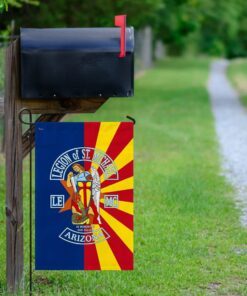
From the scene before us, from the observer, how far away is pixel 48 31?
18.5ft

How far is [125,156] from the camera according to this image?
5.68 meters

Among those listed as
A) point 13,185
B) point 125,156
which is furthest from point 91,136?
point 13,185

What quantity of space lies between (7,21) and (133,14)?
5.93 m

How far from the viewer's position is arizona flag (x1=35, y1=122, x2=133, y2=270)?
5.65 meters

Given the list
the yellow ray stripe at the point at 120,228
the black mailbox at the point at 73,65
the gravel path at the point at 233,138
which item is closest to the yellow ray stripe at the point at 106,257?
the yellow ray stripe at the point at 120,228

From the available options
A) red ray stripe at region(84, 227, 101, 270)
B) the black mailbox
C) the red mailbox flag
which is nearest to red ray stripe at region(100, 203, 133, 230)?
red ray stripe at region(84, 227, 101, 270)

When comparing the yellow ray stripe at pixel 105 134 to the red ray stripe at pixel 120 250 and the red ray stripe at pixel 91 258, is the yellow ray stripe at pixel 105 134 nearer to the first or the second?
the red ray stripe at pixel 120 250

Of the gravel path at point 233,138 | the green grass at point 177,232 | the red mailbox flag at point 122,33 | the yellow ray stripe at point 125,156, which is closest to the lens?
the red mailbox flag at point 122,33

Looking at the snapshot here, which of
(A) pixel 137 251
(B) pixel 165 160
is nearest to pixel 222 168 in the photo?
(B) pixel 165 160

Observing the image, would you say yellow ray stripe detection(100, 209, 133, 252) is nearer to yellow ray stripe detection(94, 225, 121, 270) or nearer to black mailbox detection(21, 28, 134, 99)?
yellow ray stripe detection(94, 225, 121, 270)

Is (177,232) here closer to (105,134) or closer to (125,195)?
(125,195)

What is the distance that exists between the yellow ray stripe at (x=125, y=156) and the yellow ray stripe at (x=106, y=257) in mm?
525

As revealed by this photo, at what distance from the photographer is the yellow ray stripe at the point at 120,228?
5715mm

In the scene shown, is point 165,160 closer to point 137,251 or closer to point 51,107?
point 137,251
